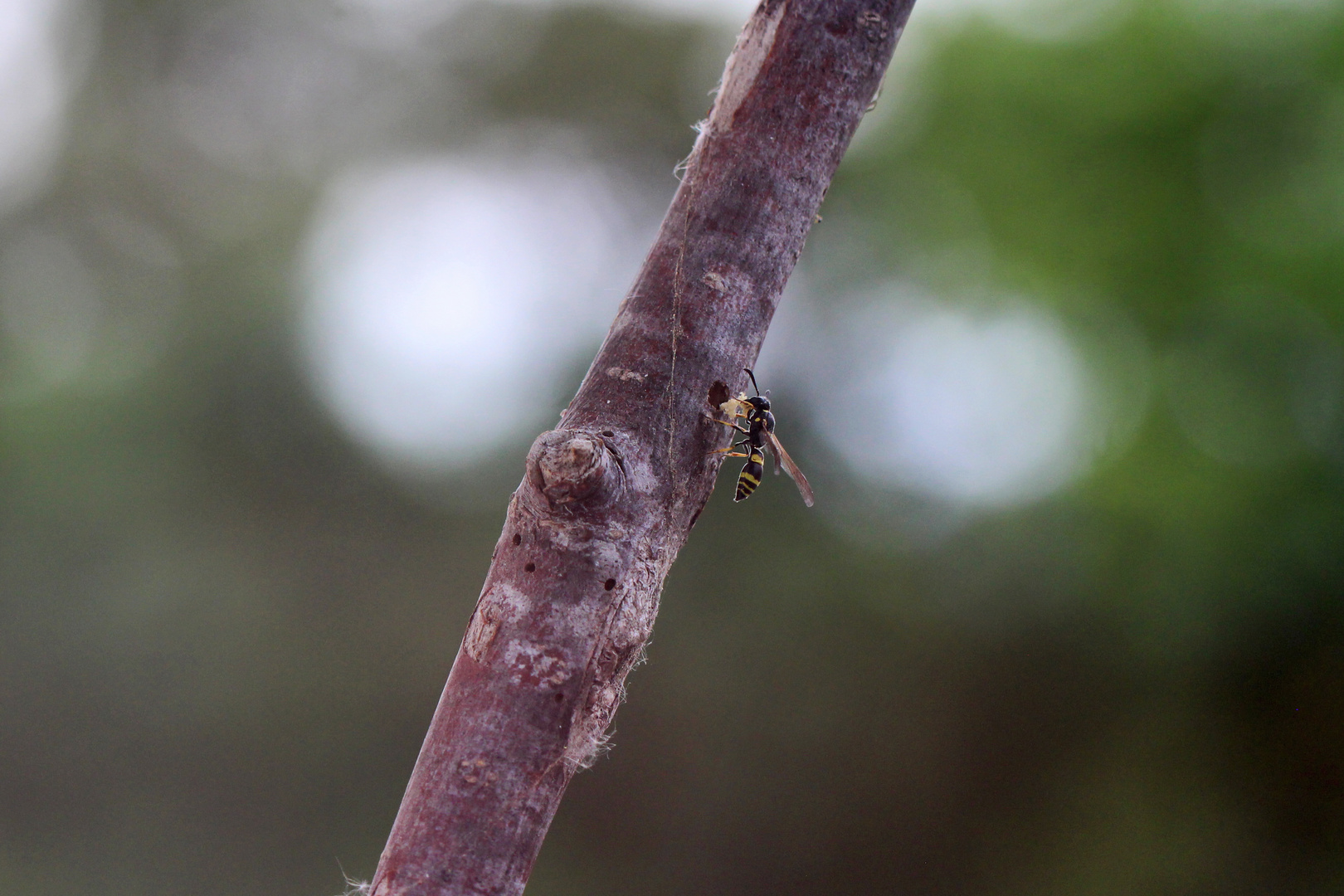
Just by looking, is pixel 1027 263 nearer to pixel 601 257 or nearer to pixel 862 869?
pixel 601 257

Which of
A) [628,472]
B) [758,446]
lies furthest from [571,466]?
[758,446]

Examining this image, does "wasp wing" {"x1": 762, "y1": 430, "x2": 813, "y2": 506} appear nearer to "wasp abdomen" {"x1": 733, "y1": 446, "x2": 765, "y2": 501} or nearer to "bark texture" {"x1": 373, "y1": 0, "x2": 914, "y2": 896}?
"wasp abdomen" {"x1": 733, "y1": 446, "x2": 765, "y2": 501}

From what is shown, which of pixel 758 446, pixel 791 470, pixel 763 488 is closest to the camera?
pixel 758 446

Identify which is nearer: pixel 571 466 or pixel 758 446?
pixel 571 466

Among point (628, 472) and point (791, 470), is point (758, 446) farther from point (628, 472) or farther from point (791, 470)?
point (628, 472)

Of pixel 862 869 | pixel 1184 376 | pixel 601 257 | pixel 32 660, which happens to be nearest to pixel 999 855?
pixel 862 869

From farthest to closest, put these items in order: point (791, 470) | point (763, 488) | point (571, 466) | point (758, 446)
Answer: point (763, 488), point (791, 470), point (758, 446), point (571, 466)
